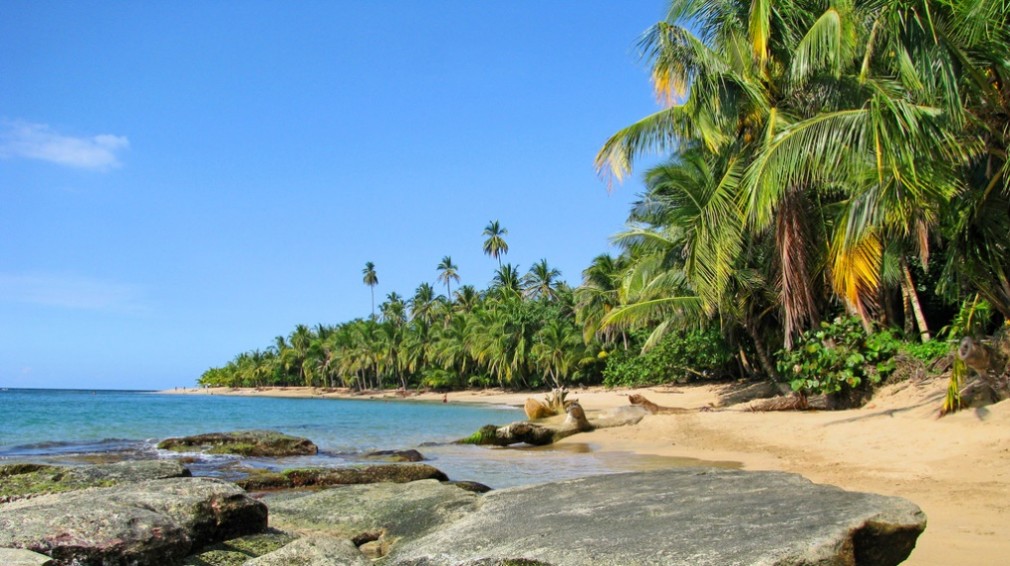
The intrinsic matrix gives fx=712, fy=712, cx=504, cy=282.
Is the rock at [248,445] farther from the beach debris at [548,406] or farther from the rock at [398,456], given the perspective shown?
the beach debris at [548,406]

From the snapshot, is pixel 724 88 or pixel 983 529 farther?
pixel 724 88

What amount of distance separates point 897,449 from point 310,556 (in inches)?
312

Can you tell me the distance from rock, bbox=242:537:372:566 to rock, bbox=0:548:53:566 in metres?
1.04

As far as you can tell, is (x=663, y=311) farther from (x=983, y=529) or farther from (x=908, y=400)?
(x=983, y=529)

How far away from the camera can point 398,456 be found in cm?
1369

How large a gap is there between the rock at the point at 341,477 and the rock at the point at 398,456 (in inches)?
138

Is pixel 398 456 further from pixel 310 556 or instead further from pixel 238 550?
pixel 310 556

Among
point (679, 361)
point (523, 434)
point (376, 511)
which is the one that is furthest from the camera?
point (679, 361)

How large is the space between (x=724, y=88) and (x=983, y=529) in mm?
10047

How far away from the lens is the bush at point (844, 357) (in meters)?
13.2

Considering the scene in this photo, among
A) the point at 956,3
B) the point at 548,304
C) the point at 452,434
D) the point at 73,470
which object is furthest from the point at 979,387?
the point at 548,304

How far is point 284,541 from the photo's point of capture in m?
5.18

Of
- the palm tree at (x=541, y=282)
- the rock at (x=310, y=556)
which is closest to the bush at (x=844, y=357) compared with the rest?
the rock at (x=310, y=556)

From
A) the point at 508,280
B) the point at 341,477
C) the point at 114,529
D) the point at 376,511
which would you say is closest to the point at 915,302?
the point at 341,477
